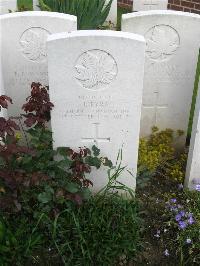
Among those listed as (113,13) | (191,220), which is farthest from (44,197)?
(113,13)

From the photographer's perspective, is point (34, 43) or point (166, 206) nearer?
point (166, 206)

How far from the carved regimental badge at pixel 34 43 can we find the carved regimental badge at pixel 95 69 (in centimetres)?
81

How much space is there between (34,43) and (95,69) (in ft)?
2.91

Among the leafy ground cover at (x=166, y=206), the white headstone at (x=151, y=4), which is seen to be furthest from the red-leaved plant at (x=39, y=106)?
the white headstone at (x=151, y=4)

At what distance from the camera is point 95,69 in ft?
8.86

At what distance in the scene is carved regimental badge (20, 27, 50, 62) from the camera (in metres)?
3.30

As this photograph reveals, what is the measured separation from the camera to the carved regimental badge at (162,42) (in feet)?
11.2

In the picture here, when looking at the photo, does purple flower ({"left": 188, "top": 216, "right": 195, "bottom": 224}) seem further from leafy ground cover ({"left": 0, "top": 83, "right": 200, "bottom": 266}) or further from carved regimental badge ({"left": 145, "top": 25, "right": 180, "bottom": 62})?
carved regimental badge ({"left": 145, "top": 25, "right": 180, "bottom": 62})

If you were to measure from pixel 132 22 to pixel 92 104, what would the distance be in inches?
39.7

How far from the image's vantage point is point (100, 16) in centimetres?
526

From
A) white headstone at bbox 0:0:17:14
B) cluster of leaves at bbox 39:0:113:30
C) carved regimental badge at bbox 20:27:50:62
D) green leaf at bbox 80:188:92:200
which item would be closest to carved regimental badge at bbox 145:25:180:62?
carved regimental badge at bbox 20:27:50:62

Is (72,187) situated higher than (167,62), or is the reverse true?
(167,62)

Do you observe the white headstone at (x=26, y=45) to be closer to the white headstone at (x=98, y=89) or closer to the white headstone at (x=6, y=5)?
the white headstone at (x=98, y=89)

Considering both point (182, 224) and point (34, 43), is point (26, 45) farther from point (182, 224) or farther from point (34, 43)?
point (182, 224)
